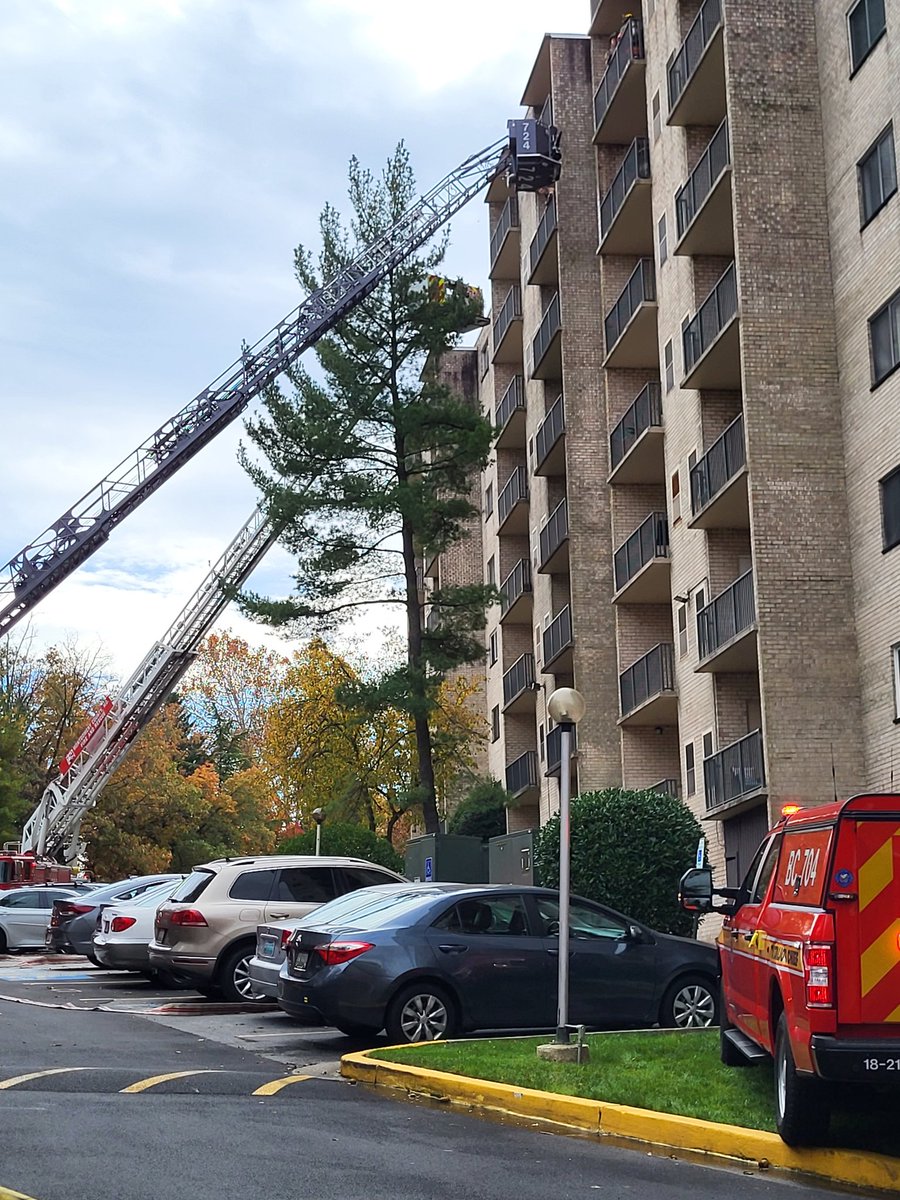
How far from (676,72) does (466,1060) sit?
25.2 m

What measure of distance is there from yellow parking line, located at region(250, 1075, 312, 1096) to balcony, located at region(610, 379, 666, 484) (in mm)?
23255

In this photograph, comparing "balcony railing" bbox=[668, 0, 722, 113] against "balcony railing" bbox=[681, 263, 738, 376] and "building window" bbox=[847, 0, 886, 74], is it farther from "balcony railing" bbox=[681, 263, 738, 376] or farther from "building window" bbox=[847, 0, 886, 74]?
"balcony railing" bbox=[681, 263, 738, 376]

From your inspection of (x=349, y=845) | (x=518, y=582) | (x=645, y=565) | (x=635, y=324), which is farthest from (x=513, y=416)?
(x=349, y=845)

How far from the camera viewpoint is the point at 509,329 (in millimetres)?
48688

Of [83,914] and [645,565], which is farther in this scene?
[645,565]

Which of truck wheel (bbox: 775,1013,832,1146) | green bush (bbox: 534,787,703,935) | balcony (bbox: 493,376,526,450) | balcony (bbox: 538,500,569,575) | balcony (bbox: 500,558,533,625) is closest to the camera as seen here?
truck wheel (bbox: 775,1013,832,1146)

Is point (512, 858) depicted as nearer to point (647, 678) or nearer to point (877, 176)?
point (647, 678)

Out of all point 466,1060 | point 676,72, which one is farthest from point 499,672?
point 466,1060

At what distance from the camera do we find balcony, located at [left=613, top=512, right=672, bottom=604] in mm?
34125

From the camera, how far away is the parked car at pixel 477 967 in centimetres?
1420

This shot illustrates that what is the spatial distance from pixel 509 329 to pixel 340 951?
120 ft

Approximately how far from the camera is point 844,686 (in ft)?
84.9

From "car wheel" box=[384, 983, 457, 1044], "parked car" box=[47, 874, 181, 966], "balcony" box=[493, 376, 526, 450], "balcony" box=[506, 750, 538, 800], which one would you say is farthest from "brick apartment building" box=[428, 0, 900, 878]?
"parked car" box=[47, 874, 181, 966]

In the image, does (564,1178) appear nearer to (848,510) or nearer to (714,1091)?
(714,1091)
